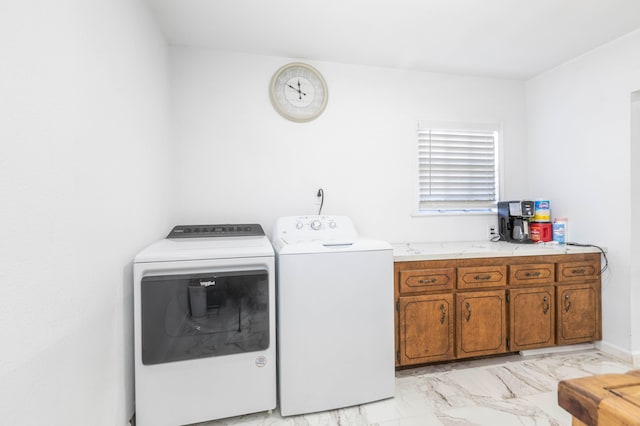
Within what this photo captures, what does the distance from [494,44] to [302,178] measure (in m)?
1.90

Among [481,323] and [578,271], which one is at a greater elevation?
[578,271]

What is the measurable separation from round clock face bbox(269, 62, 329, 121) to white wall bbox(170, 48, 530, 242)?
70mm

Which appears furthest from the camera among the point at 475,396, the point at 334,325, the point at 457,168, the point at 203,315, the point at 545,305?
the point at 457,168

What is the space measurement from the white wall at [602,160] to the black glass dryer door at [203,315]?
9.22 ft

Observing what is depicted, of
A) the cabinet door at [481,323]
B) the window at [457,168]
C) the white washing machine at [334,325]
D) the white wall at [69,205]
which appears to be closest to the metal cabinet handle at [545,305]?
the cabinet door at [481,323]

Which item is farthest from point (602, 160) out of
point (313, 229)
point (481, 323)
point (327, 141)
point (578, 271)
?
point (313, 229)

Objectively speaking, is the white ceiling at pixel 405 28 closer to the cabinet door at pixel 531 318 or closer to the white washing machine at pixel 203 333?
the white washing machine at pixel 203 333

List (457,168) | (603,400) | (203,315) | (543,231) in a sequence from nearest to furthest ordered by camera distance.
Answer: (603,400), (203,315), (543,231), (457,168)

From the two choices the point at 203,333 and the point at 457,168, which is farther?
the point at 457,168

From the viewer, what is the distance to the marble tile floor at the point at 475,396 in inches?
71.2

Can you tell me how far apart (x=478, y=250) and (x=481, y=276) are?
0.21 meters

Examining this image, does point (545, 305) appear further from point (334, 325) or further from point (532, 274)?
point (334, 325)

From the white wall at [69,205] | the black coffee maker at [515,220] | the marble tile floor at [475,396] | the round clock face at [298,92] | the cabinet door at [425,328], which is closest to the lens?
the white wall at [69,205]

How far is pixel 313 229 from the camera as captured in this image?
2.47 metres
